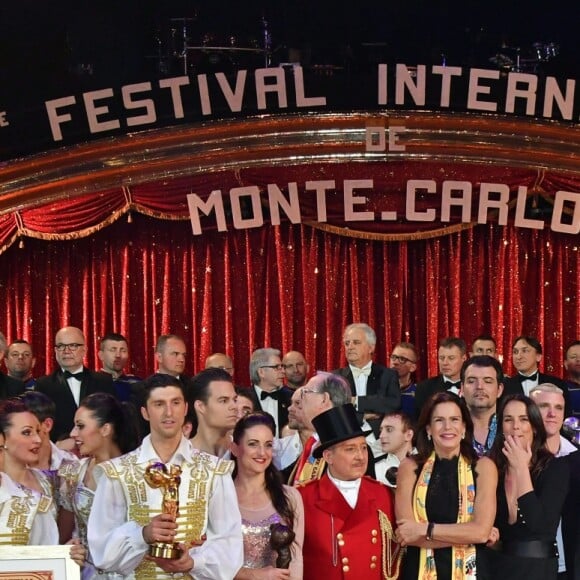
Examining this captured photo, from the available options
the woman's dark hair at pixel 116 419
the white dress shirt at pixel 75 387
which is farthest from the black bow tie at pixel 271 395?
the woman's dark hair at pixel 116 419

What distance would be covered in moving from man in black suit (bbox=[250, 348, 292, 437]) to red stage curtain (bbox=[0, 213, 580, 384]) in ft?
8.57

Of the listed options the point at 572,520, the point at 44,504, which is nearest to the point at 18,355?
the point at 44,504

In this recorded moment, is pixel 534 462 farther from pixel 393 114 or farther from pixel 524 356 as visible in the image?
pixel 393 114

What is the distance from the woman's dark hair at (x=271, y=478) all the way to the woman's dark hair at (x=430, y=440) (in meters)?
0.68

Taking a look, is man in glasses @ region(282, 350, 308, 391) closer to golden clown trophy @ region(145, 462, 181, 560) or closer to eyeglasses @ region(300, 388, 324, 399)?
eyeglasses @ region(300, 388, 324, 399)

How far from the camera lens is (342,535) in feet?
22.9

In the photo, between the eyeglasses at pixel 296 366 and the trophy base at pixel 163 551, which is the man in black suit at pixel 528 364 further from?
the trophy base at pixel 163 551

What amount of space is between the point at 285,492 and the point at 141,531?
34.4 inches

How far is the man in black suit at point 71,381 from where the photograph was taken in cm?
1055

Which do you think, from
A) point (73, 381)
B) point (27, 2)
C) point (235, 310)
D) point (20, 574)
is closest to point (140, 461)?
point (20, 574)

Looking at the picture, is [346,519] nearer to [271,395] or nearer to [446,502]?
[446,502]

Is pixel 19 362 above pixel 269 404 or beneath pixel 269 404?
above

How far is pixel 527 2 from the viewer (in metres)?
13.5

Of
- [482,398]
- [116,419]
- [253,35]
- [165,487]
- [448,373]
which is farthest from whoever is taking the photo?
[253,35]
